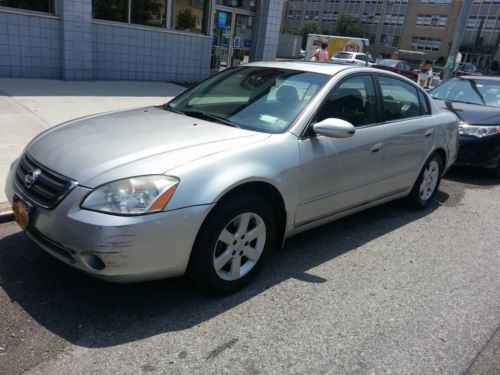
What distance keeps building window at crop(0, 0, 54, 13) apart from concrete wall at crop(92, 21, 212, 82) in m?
1.02

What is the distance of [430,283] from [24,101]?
24.2ft

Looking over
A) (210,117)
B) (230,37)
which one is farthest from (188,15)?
(210,117)

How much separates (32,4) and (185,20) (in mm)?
4149

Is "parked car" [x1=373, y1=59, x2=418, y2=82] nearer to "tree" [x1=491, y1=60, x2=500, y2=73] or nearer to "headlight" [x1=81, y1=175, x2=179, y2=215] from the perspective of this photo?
"headlight" [x1=81, y1=175, x2=179, y2=215]

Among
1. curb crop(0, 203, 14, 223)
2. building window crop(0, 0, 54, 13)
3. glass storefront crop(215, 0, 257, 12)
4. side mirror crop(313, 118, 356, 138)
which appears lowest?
curb crop(0, 203, 14, 223)

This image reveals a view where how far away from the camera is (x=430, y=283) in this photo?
12.3 ft

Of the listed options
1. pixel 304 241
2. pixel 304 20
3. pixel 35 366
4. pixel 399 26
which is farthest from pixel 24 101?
pixel 304 20

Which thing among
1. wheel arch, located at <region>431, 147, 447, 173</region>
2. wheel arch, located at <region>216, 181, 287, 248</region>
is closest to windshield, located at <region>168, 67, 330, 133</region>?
wheel arch, located at <region>216, 181, 287, 248</region>

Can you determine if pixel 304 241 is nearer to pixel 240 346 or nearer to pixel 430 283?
pixel 430 283

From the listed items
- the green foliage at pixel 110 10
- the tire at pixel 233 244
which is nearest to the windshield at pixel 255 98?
the tire at pixel 233 244

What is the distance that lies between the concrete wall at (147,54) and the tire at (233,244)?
931cm

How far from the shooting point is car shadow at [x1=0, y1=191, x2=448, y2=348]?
9.09ft

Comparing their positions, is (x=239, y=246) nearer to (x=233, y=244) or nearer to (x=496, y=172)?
(x=233, y=244)

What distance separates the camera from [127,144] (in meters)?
3.09
